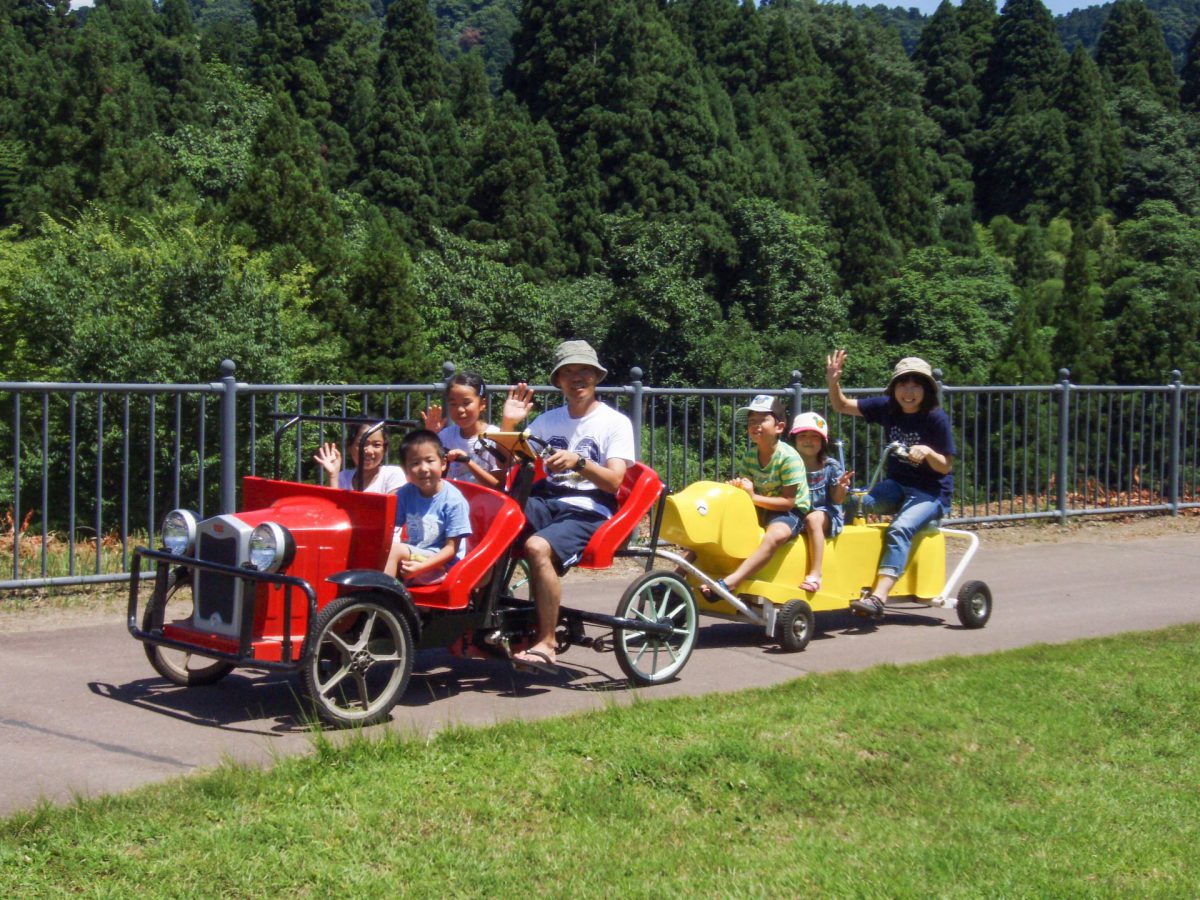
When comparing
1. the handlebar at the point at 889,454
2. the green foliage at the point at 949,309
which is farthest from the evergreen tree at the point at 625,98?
the handlebar at the point at 889,454

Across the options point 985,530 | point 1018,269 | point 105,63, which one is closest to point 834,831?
point 985,530

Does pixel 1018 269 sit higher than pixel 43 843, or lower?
higher

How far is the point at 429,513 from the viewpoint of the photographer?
21.8 ft

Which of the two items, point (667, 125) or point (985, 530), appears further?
point (667, 125)

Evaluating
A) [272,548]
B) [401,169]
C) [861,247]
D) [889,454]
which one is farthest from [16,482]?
[861,247]

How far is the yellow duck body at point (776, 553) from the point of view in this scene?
25.9ft

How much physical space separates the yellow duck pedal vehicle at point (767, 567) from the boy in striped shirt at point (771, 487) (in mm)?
72

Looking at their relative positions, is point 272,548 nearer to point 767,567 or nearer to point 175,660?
point 175,660

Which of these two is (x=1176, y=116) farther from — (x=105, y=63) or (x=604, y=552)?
(x=604, y=552)

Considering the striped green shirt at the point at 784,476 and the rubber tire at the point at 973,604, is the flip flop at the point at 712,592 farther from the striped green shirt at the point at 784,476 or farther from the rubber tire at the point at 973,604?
the rubber tire at the point at 973,604

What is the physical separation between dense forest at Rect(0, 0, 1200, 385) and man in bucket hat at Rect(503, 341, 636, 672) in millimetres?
19743

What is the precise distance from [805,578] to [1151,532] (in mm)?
7182

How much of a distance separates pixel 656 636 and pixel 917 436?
9.09 feet

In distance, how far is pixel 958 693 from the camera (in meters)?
6.78
